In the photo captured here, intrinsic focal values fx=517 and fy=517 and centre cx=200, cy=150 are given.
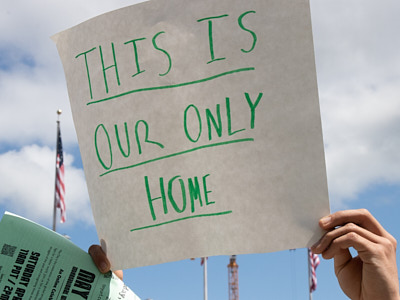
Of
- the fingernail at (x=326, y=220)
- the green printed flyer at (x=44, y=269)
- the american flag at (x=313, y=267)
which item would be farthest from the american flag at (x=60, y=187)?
the american flag at (x=313, y=267)

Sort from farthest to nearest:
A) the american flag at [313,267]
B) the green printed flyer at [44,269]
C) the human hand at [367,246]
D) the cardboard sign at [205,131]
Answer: the american flag at [313,267], the green printed flyer at [44,269], the cardboard sign at [205,131], the human hand at [367,246]

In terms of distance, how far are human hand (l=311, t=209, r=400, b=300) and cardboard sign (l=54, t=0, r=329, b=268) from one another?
8 centimetres

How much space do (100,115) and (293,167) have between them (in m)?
0.87

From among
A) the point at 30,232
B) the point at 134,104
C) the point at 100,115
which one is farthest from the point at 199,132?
the point at 30,232

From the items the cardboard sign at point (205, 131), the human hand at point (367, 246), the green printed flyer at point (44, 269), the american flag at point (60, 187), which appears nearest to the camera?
the human hand at point (367, 246)

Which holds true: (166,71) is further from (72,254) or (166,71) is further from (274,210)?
(72,254)

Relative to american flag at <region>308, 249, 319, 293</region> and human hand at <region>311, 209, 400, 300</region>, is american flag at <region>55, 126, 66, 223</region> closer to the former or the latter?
human hand at <region>311, 209, 400, 300</region>

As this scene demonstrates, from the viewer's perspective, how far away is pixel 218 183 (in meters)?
2.10

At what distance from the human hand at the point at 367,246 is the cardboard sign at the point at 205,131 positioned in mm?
76

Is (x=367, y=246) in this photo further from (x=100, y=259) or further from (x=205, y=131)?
(x=100, y=259)

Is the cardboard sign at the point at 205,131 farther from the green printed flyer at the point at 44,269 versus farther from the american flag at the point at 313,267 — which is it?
the american flag at the point at 313,267

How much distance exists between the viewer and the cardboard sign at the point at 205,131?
2.03 m

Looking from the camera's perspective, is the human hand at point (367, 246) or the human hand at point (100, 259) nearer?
the human hand at point (367, 246)

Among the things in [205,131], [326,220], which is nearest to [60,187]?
[205,131]
